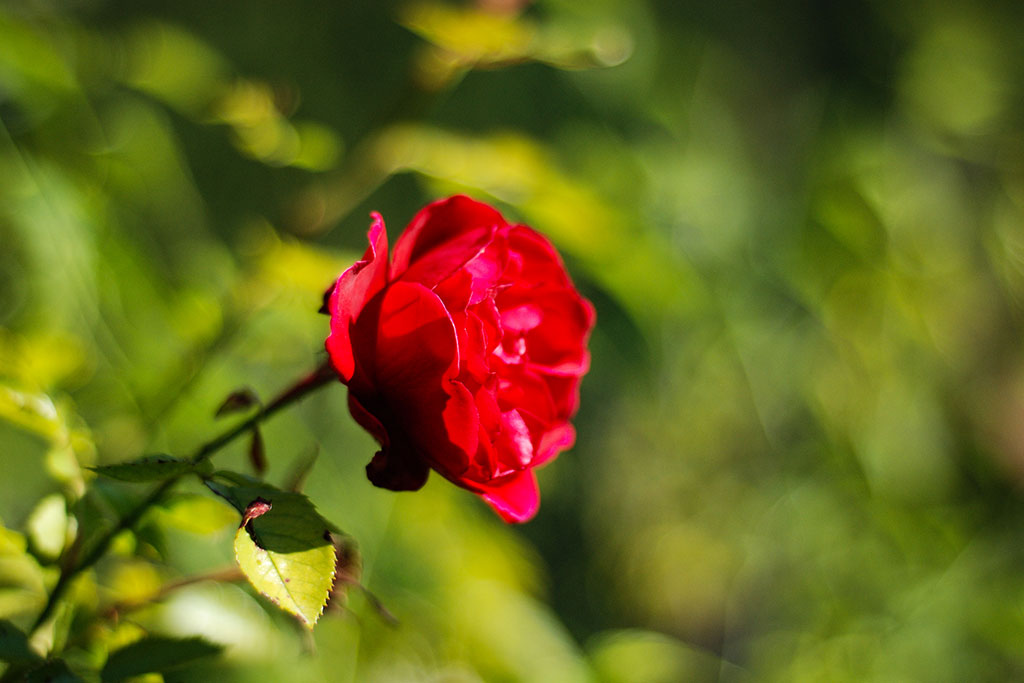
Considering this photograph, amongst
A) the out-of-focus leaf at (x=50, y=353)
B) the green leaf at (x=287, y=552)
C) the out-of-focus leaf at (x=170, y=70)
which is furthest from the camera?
the out-of-focus leaf at (x=170, y=70)

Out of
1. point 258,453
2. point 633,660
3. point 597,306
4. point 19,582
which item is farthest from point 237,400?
point 597,306

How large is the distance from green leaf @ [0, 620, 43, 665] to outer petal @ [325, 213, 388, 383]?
125 millimetres

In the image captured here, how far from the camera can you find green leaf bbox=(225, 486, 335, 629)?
228 millimetres

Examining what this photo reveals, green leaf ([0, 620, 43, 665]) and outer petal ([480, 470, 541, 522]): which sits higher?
outer petal ([480, 470, 541, 522])

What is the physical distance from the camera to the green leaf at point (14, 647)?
0.25 meters

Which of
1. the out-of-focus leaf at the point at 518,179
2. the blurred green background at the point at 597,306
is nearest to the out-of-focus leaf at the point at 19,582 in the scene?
the blurred green background at the point at 597,306

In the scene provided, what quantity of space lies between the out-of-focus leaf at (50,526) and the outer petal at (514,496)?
0.16 metres

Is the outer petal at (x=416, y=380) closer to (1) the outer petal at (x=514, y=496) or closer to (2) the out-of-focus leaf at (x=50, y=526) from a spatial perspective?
(1) the outer petal at (x=514, y=496)

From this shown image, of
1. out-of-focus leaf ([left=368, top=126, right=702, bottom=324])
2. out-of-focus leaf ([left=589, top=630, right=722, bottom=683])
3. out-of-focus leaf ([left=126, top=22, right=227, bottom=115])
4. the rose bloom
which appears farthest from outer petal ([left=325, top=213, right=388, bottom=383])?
out-of-focus leaf ([left=589, top=630, right=722, bottom=683])

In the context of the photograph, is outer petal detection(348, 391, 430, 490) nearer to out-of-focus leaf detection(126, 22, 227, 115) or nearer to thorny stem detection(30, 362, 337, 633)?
thorny stem detection(30, 362, 337, 633)

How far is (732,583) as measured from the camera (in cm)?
157

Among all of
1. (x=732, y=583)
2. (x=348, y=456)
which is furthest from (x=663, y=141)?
(x=732, y=583)

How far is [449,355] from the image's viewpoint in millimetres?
253

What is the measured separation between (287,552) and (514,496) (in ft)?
0.26
